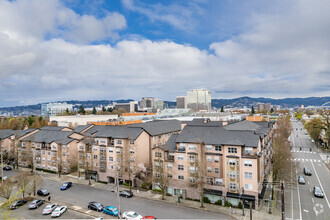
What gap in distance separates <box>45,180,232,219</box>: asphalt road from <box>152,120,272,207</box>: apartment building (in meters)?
4.69

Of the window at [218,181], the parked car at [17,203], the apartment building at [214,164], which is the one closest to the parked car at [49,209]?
the parked car at [17,203]

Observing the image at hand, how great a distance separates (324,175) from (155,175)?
51.1m

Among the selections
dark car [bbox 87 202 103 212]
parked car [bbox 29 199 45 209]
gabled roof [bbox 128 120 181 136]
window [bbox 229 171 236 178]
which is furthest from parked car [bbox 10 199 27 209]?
window [bbox 229 171 236 178]

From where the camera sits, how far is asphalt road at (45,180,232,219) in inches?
1527

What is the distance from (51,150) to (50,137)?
6470 millimetres

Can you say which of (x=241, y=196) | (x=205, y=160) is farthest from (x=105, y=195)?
(x=241, y=196)

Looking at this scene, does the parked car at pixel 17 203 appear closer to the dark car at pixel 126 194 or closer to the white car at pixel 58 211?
the white car at pixel 58 211

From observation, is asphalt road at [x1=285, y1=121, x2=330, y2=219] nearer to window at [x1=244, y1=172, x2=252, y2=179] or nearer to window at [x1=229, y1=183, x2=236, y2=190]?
window at [x1=244, y1=172, x2=252, y2=179]

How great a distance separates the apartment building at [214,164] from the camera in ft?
134

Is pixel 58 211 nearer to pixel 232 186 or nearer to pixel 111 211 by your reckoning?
pixel 111 211

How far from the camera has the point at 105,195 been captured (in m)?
48.8

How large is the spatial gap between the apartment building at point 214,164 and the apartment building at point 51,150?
31984mm

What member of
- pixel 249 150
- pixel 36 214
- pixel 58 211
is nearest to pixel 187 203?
pixel 249 150

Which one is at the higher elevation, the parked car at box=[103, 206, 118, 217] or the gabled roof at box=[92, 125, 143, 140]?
the gabled roof at box=[92, 125, 143, 140]
